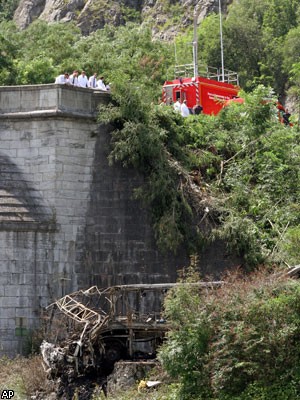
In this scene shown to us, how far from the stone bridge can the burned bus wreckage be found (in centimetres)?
211

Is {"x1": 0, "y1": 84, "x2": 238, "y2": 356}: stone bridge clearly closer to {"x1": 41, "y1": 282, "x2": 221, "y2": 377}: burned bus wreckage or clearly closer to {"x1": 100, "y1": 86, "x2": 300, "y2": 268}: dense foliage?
{"x1": 100, "y1": 86, "x2": 300, "y2": 268}: dense foliage

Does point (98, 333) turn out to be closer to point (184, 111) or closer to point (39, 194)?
point (39, 194)

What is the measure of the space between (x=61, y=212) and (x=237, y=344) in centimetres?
924

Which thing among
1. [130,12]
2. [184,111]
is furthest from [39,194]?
[130,12]

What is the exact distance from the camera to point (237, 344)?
25.0 meters

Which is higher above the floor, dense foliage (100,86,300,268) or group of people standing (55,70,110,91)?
group of people standing (55,70,110,91)

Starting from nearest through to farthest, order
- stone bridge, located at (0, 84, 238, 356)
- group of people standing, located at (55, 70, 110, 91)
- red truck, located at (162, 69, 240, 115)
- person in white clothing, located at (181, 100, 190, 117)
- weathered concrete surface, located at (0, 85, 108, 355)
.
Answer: weathered concrete surface, located at (0, 85, 108, 355) → stone bridge, located at (0, 84, 238, 356) → group of people standing, located at (55, 70, 110, 91) → person in white clothing, located at (181, 100, 190, 117) → red truck, located at (162, 69, 240, 115)

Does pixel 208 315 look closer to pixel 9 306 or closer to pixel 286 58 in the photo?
pixel 9 306

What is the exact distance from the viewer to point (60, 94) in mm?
33156

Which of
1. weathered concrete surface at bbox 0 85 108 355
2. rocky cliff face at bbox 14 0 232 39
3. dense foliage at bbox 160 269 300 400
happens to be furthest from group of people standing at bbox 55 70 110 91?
rocky cliff face at bbox 14 0 232 39

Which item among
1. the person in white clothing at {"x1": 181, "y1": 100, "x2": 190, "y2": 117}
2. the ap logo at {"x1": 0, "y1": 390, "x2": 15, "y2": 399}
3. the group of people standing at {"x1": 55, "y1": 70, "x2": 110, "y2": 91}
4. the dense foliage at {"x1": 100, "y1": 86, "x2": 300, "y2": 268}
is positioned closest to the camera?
the ap logo at {"x1": 0, "y1": 390, "x2": 15, "y2": 399}

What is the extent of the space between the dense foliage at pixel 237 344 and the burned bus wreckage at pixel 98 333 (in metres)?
1.45

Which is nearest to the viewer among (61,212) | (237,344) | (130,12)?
(237,344)

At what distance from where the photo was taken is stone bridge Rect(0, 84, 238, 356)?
32031 millimetres
